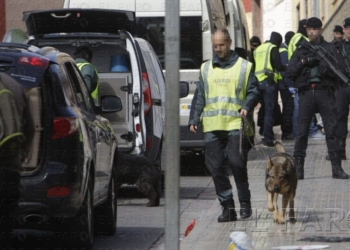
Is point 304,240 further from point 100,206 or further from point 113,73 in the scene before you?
point 113,73

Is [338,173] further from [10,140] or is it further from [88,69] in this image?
[10,140]

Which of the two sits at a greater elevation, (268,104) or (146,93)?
(146,93)

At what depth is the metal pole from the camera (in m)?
5.84

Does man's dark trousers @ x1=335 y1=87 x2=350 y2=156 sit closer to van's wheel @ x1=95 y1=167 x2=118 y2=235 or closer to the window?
van's wheel @ x1=95 y1=167 x2=118 y2=235

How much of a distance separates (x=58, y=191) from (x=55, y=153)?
0.28 m

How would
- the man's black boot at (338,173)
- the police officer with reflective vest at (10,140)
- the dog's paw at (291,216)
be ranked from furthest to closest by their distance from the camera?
the man's black boot at (338,173) < the dog's paw at (291,216) < the police officer with reflective vest at (10,140)

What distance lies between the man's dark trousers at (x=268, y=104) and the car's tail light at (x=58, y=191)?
39.5 ft

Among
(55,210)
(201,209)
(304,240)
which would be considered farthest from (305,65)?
Answer: (55,210)

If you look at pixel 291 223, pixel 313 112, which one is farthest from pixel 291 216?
pixel 313 112

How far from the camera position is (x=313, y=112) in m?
13.9

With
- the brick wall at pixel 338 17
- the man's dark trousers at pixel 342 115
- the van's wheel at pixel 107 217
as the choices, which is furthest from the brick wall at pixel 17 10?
the van's wheel at pixel 107 217

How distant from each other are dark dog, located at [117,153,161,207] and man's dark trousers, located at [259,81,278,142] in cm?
803

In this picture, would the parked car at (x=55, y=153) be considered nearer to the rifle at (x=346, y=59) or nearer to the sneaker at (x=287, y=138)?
the rifle at (x=346, y=59)

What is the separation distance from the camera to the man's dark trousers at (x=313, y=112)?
13734 mm
